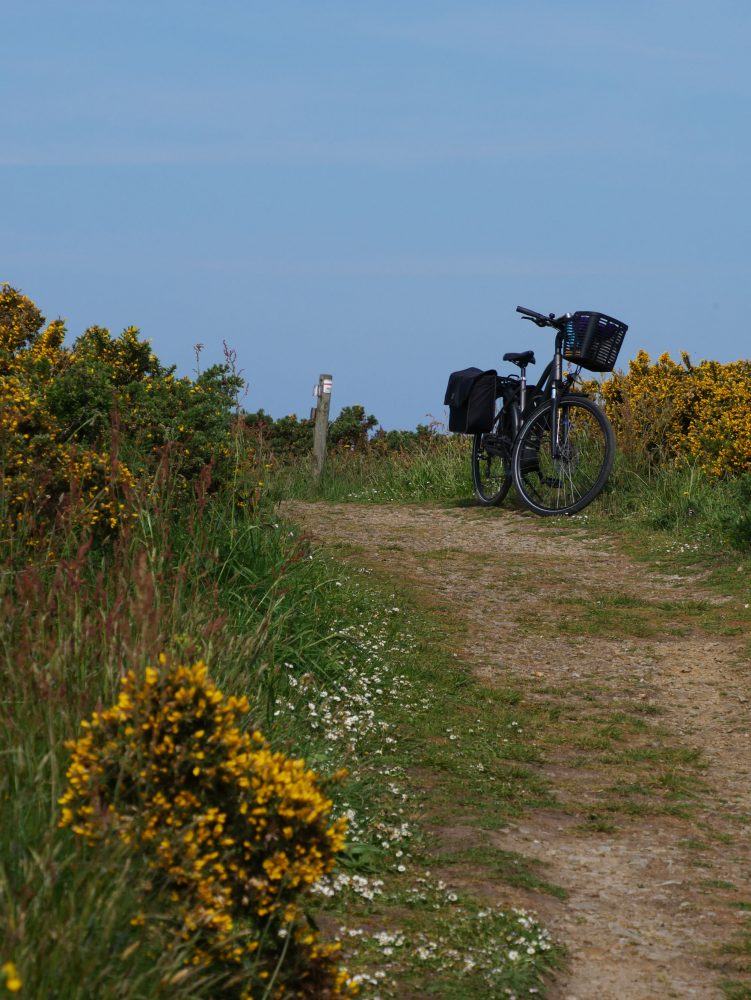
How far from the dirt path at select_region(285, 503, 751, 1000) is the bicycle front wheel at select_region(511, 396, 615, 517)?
47 centimetres

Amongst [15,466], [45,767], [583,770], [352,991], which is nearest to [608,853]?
[583,770]

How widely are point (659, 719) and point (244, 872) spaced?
175 inches

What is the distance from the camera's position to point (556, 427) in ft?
42.1

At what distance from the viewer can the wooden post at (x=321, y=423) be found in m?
18.2

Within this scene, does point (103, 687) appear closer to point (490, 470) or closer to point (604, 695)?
point (604, 695)

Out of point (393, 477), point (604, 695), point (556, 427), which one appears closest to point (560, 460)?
point (556, 427)

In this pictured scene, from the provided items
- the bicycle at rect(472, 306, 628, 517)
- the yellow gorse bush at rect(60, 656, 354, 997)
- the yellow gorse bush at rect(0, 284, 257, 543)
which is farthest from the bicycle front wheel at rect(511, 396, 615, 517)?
the yellow gorse bush at rect(60, 656, 354, 997)

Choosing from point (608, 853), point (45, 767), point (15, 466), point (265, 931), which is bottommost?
point (608, 853)

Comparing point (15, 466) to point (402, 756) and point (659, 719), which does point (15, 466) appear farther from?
point (659, 719)

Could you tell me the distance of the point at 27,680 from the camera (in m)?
4.46

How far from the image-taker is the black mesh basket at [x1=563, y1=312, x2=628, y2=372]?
13.0m

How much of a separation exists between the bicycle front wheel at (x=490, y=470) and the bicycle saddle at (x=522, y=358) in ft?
2.90

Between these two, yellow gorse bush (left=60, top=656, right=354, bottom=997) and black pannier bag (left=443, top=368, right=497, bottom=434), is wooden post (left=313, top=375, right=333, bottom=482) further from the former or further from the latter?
yellow gorse bush (left=60, top=656, right=354, bottom=997)

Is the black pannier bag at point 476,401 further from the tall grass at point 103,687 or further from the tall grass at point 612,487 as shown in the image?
the tall grass at point 103,687
